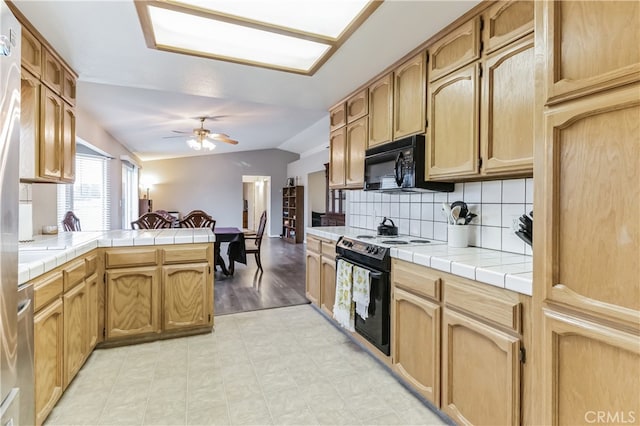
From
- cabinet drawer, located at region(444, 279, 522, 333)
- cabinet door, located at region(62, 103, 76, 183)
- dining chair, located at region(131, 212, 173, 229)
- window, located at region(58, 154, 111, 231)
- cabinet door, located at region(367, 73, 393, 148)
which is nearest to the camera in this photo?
cabinet drawer, located at region(444, 279, 522, 333)

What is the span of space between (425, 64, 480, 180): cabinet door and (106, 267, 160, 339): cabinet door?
2.36 metres

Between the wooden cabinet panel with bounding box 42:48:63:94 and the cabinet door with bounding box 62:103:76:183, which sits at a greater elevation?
the wooden cabinet panel with bounding box 42:48:63:94

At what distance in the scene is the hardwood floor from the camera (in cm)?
375

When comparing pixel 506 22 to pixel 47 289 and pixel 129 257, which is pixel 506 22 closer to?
pixel 47 289

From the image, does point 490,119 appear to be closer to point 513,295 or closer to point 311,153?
point 513,295

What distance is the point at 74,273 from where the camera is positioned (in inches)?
80.2

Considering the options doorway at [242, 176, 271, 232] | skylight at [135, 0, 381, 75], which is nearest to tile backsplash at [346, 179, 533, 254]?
skylight at [135, 0, 381, 75]

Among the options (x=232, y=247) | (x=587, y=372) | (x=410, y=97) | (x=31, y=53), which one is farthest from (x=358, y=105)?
(x=232, y=247)

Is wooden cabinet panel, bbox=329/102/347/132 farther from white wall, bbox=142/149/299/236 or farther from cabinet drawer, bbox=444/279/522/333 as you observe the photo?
white wall, bbox=142/149/299/236

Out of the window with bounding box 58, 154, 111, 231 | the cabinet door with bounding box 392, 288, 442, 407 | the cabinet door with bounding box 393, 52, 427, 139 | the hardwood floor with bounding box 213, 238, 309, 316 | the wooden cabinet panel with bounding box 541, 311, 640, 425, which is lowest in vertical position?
the hardwood floor with bounding box 213, 238, 309, 316

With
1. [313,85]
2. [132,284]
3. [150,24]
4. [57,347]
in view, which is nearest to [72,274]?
[57,347]

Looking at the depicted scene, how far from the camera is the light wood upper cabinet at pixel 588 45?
0.91m

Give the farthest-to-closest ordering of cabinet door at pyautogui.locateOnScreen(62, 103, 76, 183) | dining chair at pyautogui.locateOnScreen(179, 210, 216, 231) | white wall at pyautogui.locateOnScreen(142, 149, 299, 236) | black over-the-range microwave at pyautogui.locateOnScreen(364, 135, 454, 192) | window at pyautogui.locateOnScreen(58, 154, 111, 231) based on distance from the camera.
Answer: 1. white wall at pyautogui.locateOnScreen(142, 149, 299, 236)
2. window at pyautogui.locateOnScreen(58, 154, 111, 231)
3. dining chair at pyautogui.locateOnScreen(179, 210, 216, 231)
4. cabinet door at pyautogui.locateOnScreen(62, 103, 76, 183)
5. black over-the-range microwave at pyautogui.locateOnScreen(364, 135, 454, 192)

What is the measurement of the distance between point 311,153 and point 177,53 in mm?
7058
